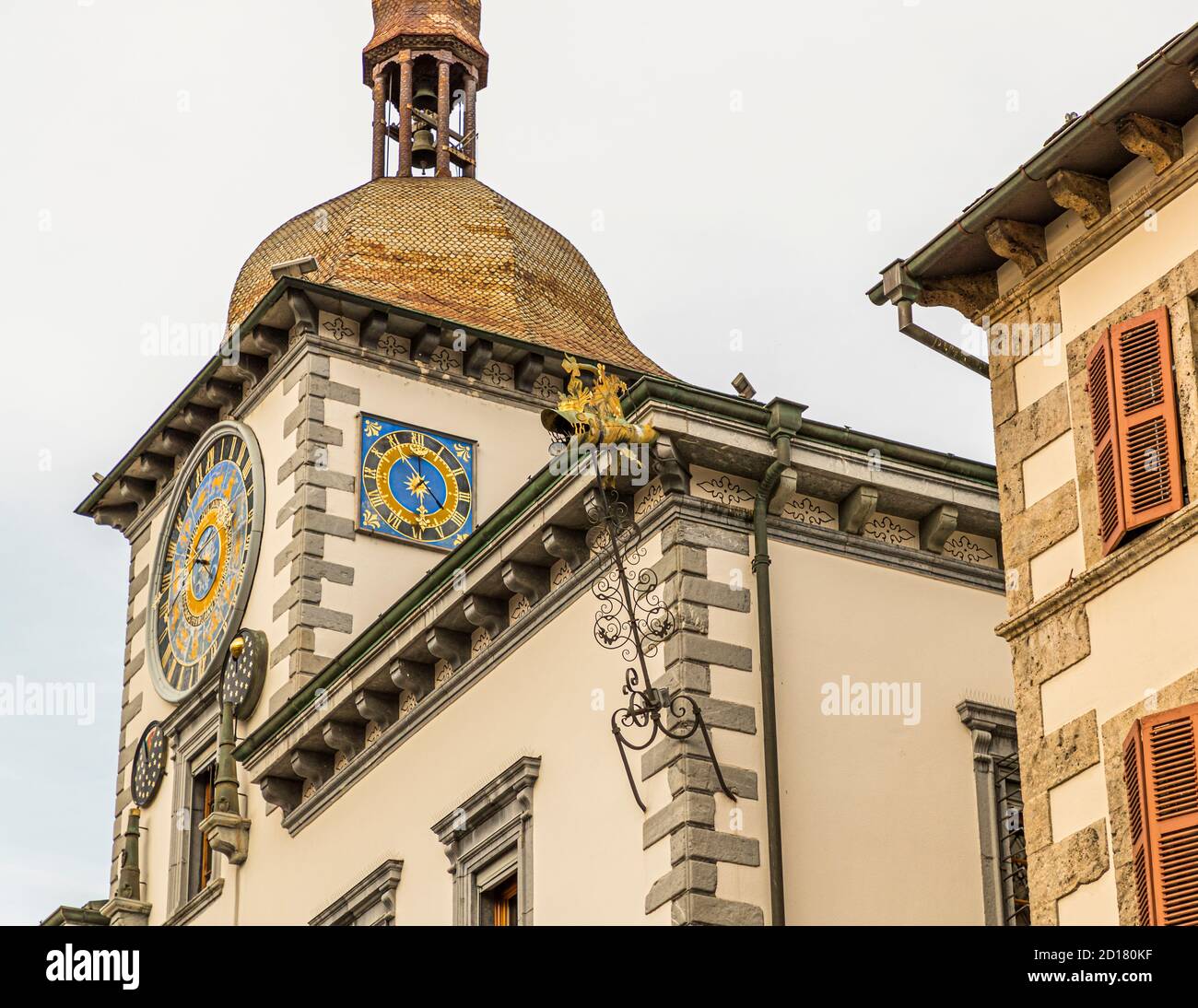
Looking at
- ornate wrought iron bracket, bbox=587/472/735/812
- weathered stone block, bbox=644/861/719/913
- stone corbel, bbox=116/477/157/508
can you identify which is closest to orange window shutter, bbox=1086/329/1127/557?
ornate wrought iron bracket, bbox=587/472/735/812

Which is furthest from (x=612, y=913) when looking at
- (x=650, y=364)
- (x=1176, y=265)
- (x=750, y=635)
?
(x=650, y=364)

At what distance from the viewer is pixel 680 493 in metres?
24.2

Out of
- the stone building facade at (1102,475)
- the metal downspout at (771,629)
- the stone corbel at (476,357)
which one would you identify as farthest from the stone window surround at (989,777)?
the stone corbel at (476,357)

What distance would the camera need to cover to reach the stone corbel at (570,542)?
25.0 m

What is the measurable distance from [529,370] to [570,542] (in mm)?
9240

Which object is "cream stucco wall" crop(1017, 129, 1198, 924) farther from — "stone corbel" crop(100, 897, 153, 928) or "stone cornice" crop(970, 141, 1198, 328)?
"stone corbel" crop(100, 897, 153, 928)

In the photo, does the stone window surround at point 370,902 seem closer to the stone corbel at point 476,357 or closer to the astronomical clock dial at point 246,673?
the astronomical clock dial at point 246,673

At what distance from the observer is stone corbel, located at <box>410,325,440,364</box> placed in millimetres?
33625

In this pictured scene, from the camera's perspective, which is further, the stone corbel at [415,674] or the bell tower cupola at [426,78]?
the bell tower cupola at [426,78]

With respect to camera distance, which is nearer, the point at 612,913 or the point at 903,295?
the point at 903,295

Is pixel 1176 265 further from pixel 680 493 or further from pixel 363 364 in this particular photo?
pixel 363 364

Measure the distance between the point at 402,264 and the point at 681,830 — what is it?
15.2 metres

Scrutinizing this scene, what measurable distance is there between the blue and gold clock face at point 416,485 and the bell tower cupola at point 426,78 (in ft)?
27.2
